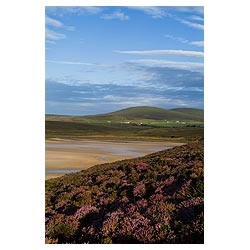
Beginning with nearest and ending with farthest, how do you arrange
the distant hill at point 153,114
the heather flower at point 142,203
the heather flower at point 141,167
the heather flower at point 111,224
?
the heather flower at point 111,224 < the heather flower at point 142,203 < the distant hill at point 153,114 < the heather flower at point 141,167

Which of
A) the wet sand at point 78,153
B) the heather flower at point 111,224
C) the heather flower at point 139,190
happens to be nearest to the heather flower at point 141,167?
the heather flower at point 139,190

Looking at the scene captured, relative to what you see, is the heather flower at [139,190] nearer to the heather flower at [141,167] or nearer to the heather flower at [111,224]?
the heather flower at [111,224]

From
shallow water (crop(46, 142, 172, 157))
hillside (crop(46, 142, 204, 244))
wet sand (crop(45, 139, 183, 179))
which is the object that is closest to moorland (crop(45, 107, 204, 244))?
hillside (crop(46, 142, 204, 244))

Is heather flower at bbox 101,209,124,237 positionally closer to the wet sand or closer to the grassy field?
the grassy field
